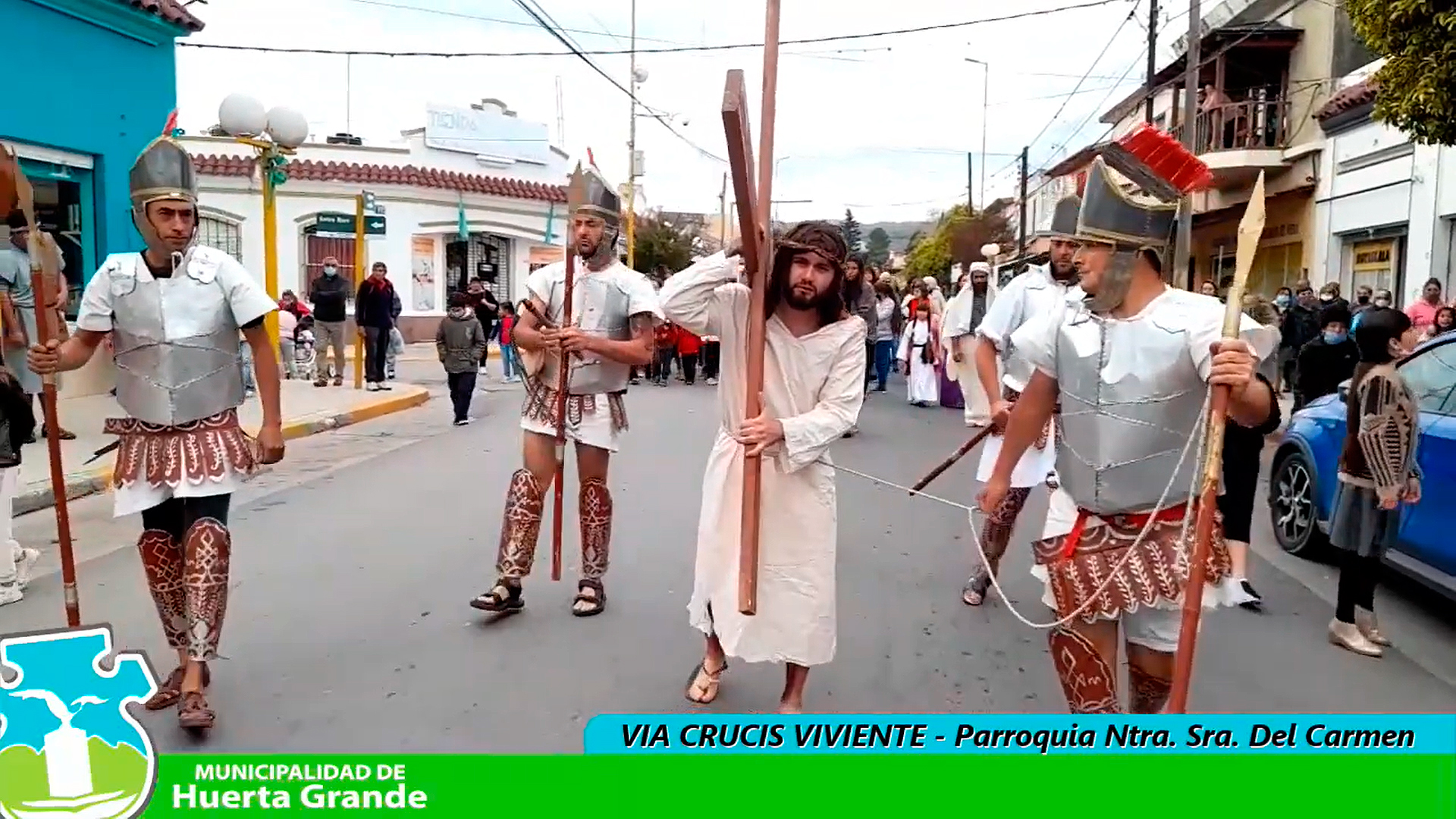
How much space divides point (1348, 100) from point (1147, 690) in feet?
65.1

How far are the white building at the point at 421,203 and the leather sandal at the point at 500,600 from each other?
21.4m

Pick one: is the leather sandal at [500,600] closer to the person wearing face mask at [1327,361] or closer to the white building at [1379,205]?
the person wearing face mask at [1327,361]

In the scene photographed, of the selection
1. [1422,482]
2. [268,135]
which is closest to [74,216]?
[268,135]

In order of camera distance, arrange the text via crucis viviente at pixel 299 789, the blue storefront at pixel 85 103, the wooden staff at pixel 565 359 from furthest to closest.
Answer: the blue storefront at pixel 85 103 → the wooden staff at pixel 565 359 → the text via crucis viviente at pixel 299 789

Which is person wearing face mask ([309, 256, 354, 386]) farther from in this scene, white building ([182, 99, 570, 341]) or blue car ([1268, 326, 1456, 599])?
blue car ([1268, 326, 1456, 599])

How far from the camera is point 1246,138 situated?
24.3m

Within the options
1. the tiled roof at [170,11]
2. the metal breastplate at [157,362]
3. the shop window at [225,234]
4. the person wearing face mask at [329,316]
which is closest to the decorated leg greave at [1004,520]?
the metal breastplate at [157,362]

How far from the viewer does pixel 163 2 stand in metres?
13.1

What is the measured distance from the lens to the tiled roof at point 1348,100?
18.8 m

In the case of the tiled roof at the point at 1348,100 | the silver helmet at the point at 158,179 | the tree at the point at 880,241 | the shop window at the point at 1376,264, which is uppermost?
the tree at the point at 880,241

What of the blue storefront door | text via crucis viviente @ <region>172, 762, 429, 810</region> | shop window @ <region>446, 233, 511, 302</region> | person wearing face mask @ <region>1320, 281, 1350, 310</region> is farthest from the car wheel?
shop window @ <region>446, 233, 511, 302</region>

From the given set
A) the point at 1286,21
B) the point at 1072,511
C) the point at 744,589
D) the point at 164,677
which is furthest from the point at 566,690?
the point at 1286,21

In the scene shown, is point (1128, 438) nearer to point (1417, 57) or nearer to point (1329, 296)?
point (1417, 57)

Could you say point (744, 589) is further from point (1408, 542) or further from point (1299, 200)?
point (1299, 200)
